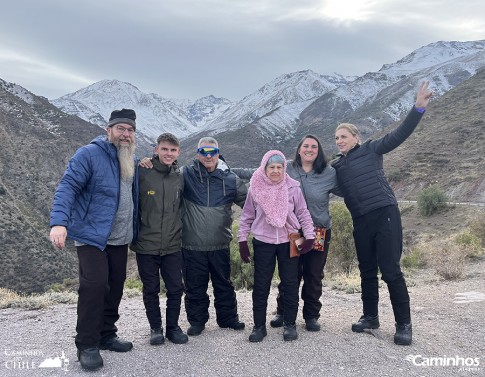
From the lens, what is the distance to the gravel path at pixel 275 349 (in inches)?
155

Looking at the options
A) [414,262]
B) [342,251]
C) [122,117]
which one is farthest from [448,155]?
[122,117]

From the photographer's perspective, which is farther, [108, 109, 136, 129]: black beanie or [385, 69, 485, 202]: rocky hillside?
[385, 69, 485, 202]: rocky hillside

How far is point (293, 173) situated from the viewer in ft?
16.1

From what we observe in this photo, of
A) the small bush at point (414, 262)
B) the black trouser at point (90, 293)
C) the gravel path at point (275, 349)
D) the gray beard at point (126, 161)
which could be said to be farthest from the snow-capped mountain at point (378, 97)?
the black trouser at point (90, 293)

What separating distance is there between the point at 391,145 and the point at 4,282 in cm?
2922

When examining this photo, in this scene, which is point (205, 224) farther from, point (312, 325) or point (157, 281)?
point (312, 325)

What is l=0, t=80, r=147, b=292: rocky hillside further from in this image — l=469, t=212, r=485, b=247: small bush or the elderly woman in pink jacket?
the elderly woman in pink jacket

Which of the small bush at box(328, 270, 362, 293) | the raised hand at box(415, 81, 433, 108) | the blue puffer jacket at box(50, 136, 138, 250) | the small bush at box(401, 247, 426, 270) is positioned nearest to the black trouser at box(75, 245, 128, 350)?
the blue puffer jacket at box(50, 136, 138, 250)

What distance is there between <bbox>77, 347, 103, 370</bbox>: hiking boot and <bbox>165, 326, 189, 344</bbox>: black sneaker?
2.95ft

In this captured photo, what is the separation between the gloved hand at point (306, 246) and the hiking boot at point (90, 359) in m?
2.24

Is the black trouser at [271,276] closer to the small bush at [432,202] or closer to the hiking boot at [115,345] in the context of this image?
the hiking boot at [115,345]

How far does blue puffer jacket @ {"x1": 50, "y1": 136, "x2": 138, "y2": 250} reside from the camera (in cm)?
380

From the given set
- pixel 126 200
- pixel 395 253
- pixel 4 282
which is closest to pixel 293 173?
pixel 395 253

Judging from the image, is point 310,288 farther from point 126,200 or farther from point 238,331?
point 126,200
